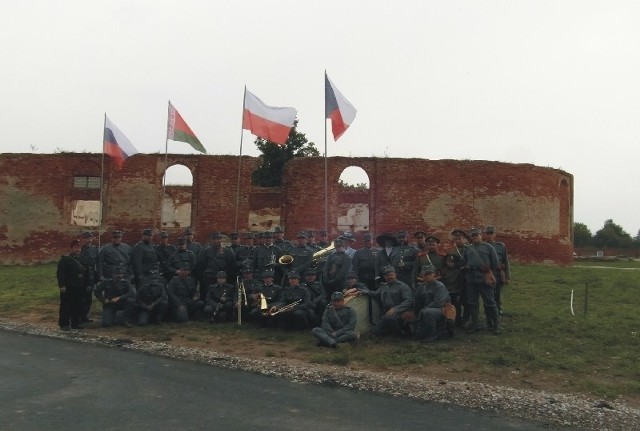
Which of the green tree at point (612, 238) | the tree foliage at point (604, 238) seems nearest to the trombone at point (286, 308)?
the tree foliage at point (604, 238)

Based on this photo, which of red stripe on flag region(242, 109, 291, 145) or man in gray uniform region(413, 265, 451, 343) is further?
red stripe on flag region(242, 109, 291, 145)

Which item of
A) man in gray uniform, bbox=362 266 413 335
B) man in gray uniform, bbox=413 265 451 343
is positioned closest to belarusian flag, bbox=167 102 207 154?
man in gray uniform, bbox=362 266 413 335

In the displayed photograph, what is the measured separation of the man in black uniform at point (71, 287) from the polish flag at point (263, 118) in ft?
18.6

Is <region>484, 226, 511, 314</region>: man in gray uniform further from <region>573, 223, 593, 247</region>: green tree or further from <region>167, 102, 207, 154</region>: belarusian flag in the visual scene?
<region>573, 223, 593, 247</region>: green tree

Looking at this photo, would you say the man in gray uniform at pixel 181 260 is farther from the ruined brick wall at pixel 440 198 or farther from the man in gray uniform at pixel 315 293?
the ruined brick wall at pixel 440 198

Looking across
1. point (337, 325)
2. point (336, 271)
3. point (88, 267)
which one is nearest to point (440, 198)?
point (336, 271)

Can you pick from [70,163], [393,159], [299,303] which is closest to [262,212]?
[393,159]

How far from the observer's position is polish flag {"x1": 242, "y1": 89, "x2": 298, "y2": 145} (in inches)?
570

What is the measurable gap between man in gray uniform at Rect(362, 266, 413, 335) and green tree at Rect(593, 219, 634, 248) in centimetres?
5874

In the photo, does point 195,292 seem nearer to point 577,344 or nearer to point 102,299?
point 102,299

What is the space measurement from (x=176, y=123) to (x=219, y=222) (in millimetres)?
8046

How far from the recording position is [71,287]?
10.1 metres

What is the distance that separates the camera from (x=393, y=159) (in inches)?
882

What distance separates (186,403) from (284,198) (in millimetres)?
16684
